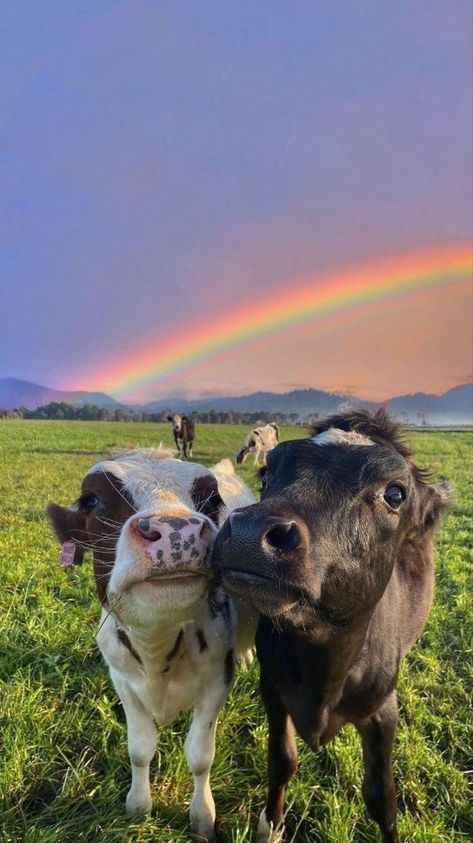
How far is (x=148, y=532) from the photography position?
8.16ft

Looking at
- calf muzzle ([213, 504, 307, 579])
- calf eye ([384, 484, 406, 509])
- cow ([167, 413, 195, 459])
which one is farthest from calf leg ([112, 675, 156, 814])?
cow ([167, 413, 195, 459])

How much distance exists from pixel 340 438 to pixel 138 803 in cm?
255

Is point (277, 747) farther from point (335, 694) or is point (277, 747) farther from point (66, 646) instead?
point (66, 646)

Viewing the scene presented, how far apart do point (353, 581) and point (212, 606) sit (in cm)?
127

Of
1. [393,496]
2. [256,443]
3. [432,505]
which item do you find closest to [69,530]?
[393,496]

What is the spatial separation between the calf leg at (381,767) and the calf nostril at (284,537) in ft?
5.15

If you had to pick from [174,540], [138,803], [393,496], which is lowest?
[138,803]

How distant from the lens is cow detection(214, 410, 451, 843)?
2.17 m

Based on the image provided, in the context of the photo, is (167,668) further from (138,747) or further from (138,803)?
(138,803)

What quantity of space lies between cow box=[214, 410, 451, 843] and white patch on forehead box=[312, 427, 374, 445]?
0.04ft

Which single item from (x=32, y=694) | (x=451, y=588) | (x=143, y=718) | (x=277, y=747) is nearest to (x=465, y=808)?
(x=277, y=747)

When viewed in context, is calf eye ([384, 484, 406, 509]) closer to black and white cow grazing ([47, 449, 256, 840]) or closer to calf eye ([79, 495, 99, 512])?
black and white cow grazing ([47, 449, 256, 840])

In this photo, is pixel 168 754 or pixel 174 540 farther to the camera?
pixel 168 754

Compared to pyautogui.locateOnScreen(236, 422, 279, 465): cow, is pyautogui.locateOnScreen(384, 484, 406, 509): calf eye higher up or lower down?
higher up
